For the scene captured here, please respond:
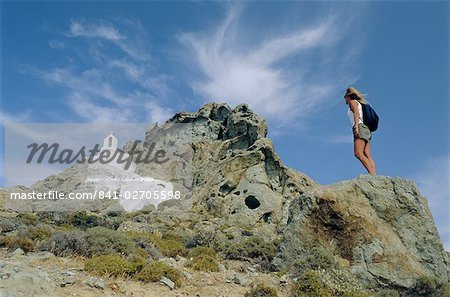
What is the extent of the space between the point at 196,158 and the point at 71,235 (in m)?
56.7

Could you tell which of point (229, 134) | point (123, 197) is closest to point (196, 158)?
point (229, 134)

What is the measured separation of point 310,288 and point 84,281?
4876 millimetres

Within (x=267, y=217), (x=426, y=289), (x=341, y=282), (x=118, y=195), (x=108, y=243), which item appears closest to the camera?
(x=341, y=282)

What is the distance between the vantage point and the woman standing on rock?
12.1m

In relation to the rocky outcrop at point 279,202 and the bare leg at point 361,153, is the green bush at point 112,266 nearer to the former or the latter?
the rocky outcrop at point 279,202

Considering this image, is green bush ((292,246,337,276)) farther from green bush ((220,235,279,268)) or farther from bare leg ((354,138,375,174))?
bare leg ((354,138,375,174))

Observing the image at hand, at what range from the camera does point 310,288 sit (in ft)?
30.5

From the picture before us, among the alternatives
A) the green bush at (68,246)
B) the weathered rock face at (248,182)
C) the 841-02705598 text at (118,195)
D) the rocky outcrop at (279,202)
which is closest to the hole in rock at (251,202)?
the weathered rock face at (248,182)

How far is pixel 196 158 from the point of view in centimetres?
6825

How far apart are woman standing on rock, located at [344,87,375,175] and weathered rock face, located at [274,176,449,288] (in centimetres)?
81

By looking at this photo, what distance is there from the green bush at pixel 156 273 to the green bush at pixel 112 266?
20 centimetres

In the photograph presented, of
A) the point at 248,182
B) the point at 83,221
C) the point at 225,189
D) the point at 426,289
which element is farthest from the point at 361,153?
the point at 225,189

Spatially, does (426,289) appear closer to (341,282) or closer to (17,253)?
(341,282)

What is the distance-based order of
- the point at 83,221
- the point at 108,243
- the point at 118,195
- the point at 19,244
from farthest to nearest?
the point at 118,195
the point at 83,221
the point at 19,244
the point at 108,243
